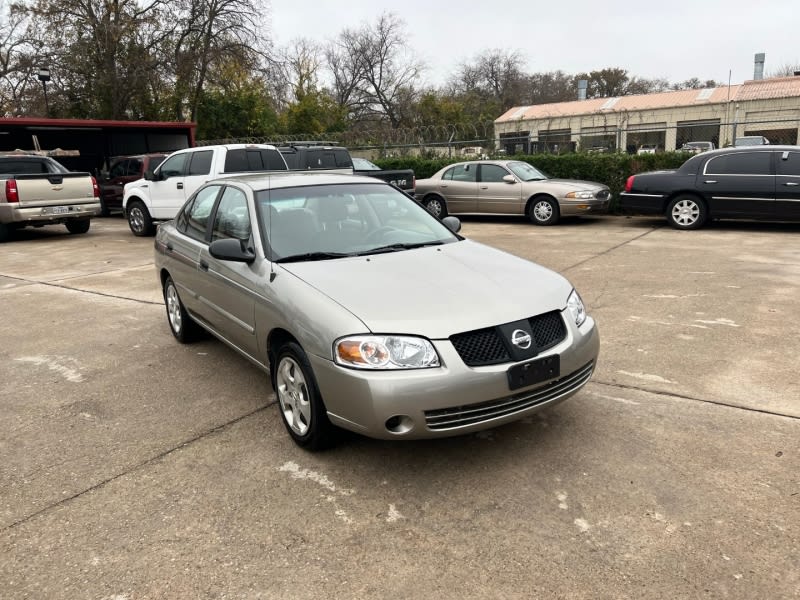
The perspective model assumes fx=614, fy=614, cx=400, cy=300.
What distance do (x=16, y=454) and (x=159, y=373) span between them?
4.42 feet

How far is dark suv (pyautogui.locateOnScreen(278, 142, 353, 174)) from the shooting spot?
1249cm

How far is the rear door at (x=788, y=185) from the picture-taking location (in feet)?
35.0

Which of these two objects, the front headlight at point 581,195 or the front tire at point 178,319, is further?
the front headlight at point 581,195

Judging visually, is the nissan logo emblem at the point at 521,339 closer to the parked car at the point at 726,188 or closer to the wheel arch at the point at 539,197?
the parked car at the point at 726,188

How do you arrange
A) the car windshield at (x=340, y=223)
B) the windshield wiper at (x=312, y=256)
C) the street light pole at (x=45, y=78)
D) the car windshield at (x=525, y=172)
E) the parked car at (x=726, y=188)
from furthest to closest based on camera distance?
the street light pole at (x=45, y=78)
the car windshield at (x=525, y=172)
the parked car at (x=726, y=188)
the car windshield at (x=340, y=223)
the windshield wiper at (x=312, y=256)

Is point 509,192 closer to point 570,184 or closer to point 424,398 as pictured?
point 570,184

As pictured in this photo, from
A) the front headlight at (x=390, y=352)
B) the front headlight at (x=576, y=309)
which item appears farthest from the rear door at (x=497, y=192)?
the front headlight at (x=390, y=352)

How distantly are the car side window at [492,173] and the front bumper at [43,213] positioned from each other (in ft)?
28.3

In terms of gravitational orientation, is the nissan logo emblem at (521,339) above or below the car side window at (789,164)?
below

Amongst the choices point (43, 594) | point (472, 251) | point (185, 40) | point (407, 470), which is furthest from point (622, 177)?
point (185, 40)

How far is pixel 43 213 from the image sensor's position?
12859mm

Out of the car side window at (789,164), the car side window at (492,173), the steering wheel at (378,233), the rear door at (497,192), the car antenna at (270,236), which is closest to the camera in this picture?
the car antenna at (270,236)

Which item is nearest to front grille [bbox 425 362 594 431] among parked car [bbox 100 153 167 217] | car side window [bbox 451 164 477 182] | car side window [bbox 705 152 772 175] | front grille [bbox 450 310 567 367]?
front grille [bbox 450 310 567 367]

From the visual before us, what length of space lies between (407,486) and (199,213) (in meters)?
3.04
